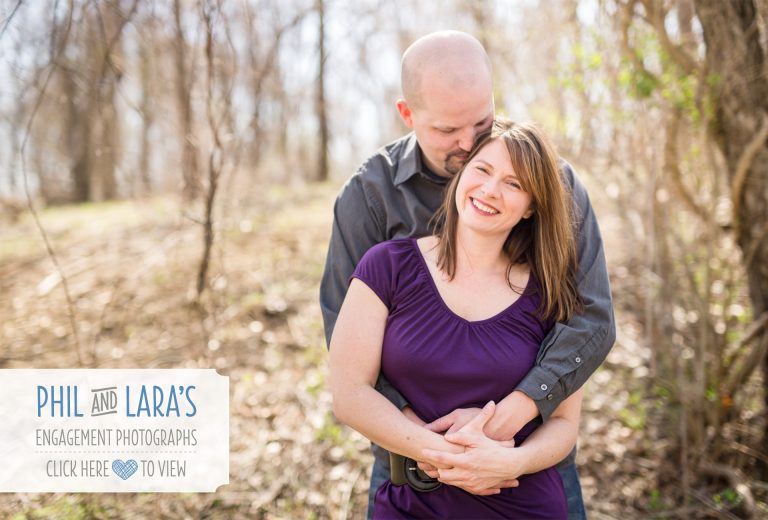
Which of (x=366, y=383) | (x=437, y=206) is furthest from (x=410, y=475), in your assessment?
(x=437, y=206)

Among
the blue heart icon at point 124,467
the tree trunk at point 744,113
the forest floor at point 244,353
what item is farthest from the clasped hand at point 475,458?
the tree trunk at point 744,113

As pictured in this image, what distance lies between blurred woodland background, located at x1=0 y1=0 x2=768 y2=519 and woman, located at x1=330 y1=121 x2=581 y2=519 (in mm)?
1477

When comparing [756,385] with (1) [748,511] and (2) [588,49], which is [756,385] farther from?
(2) [588,49]

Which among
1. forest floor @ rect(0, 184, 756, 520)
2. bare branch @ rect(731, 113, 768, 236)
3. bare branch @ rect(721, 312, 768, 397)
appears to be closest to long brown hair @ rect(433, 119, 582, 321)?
bare branch @ rect(731, 113, 768, 236)

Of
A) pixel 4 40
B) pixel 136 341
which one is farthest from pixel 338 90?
pixel 4 40

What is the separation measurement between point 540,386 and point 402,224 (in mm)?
835

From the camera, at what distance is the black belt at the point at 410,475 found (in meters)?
2.13

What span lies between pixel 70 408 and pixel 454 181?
1945 mm

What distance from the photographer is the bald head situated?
235 cm

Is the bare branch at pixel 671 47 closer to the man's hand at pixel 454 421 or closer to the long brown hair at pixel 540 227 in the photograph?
the long brown hair at pixel 540 227

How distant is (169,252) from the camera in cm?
572

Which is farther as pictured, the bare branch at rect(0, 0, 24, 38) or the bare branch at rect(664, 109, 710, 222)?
the bare branch at rect(664, 109, 710, 222)

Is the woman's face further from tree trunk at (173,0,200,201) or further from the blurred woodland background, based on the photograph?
tree trunk at (173,0,200,201)

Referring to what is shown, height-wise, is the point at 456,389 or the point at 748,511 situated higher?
the point at 456,389
